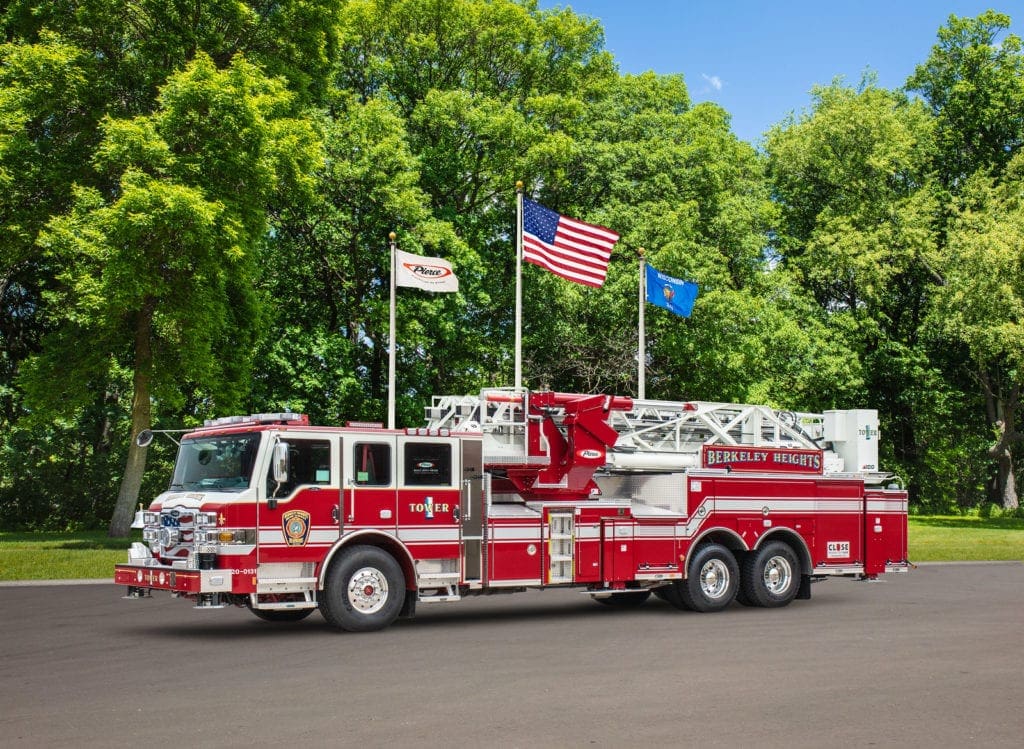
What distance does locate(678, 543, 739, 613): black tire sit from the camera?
17.1m

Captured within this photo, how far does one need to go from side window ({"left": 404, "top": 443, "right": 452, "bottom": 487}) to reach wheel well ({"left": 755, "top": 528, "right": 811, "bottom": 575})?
5555 millimetres

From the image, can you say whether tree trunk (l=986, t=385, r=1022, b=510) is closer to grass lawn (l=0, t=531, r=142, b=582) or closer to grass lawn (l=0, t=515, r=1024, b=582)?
grass lawn (l=0, t=515, r=1024, b=582)

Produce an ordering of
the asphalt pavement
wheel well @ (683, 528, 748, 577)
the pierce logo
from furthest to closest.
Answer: the pierce logo
wheel well @ (683, 528, 748, 577)
the asphalt pavement

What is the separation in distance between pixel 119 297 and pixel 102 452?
18408mm

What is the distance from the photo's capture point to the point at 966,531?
42.4m

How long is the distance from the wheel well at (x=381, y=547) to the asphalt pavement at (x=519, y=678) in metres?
0.73

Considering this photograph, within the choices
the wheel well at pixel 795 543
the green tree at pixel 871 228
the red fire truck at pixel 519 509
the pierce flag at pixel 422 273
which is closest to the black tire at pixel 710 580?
the red fire truck at pixel 519 509

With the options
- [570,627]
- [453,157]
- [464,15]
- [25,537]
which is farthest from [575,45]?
[570,627]

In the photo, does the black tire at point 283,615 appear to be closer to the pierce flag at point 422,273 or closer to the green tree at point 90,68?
the pierce flag at point 422,273

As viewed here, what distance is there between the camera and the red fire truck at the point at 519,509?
45.7ft

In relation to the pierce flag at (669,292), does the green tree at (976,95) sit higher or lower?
higher

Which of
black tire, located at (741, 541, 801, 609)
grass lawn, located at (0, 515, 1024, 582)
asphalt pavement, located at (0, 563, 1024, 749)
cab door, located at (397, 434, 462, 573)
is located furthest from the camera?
grass lawn, located at (0, 515, 1024, 582)

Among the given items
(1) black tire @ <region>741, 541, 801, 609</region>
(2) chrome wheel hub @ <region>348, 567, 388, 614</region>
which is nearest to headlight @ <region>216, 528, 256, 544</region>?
(2) chrome wheel hub @ <region>348, 567, 388, 614</region>

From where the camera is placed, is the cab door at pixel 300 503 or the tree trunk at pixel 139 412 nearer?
the cab door at pixel 300 503
